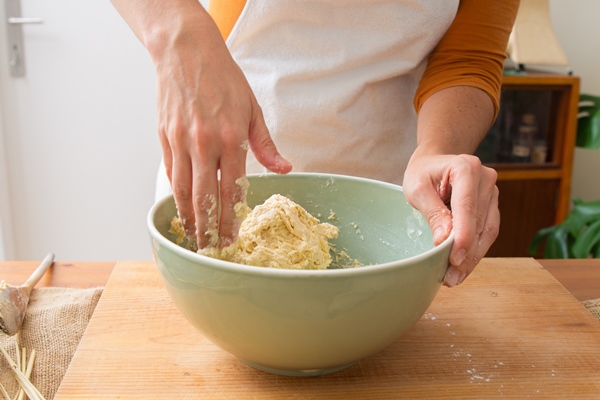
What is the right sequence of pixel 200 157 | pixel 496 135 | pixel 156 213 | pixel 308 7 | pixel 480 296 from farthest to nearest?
1. pixel 496 135
2. pixel 308 7
3. pixel 480 296
4. pixel 156 213
5. pixel 200 157

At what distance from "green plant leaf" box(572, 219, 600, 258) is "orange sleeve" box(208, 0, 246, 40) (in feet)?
4.69

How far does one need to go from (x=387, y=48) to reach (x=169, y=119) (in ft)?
1.84

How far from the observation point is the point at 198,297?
2.05ft

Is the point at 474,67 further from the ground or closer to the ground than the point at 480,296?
further from the ground

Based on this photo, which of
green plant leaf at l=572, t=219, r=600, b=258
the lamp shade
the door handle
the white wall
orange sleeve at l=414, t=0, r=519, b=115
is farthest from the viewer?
the white wall

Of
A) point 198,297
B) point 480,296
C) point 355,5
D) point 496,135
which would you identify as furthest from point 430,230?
point 496,135

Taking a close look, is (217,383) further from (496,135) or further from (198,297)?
(496,135)

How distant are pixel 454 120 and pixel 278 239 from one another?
380 mm

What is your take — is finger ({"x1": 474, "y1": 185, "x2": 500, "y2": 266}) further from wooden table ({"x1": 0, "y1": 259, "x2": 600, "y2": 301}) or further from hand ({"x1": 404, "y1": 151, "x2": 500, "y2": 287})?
wooden table ({"x1": 0, "y1": 259, "x2": 600, "y2": 301})

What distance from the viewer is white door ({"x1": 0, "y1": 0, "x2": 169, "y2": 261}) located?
2309 mm

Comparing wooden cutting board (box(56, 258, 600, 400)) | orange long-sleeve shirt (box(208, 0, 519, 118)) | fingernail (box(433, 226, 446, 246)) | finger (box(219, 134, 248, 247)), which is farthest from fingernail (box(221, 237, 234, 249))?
orange long-sleeve shirt (box(208, 0, 519, 118))

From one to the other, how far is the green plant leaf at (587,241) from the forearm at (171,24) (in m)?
1.65

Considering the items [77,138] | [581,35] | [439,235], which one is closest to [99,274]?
[439,235]

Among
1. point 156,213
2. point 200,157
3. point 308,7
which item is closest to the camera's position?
point 200,157
